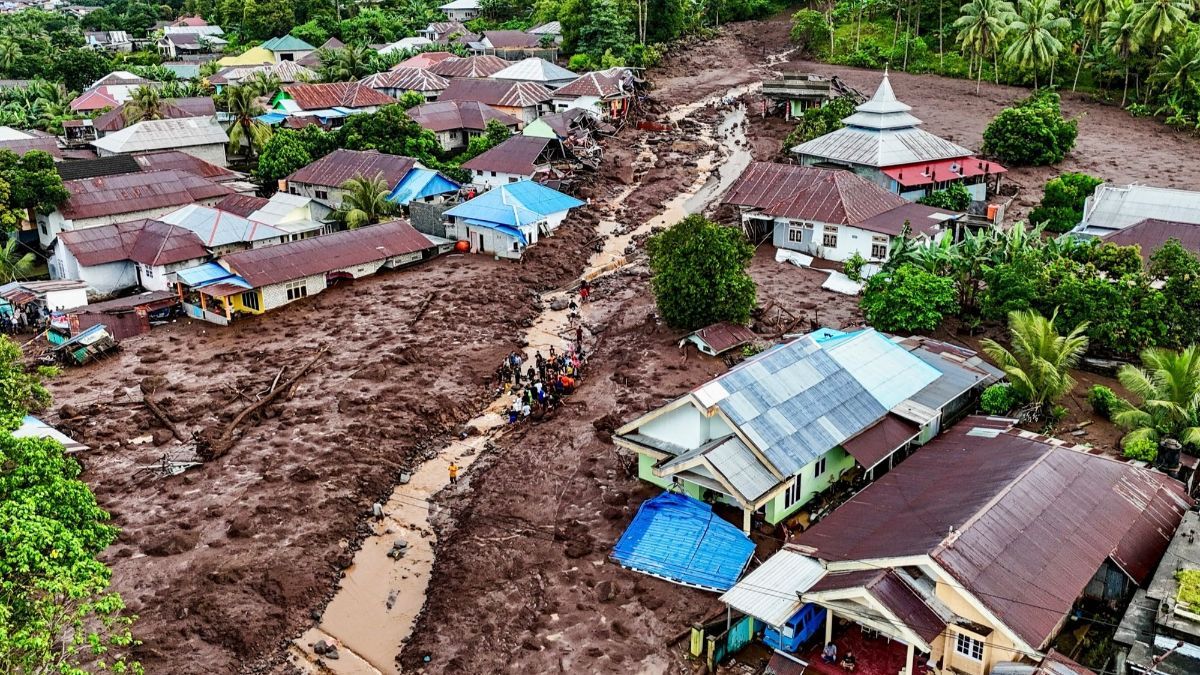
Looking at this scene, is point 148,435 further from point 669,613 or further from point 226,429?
point 669,613

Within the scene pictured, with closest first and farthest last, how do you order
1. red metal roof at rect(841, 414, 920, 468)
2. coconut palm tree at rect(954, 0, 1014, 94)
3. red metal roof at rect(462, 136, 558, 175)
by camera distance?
red metal roof at rect(841, 414, 920, 468)
red metal roof at rect(462, 136, 558, 175)
coconut palm tree at rect(954, 0, 1014, 94)

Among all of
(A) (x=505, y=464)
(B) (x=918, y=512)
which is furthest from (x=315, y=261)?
(B) (x=918, y=512)

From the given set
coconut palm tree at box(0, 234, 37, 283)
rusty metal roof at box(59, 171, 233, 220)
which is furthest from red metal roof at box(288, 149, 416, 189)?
coconut palm tree at box(0, 234, 37, 283)

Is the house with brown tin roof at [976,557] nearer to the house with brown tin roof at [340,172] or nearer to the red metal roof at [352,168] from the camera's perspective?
the red metal roof at [352,168]

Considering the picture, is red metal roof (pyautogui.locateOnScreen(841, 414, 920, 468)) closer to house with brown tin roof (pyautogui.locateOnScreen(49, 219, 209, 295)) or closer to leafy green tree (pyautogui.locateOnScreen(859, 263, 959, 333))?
leafy green tree (pyautogui.locateOnScreen(859, 263, 959, 333))

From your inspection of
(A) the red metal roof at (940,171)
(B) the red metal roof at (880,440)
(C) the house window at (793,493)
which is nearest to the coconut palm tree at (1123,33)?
(A) the red metal roof at (940,171)

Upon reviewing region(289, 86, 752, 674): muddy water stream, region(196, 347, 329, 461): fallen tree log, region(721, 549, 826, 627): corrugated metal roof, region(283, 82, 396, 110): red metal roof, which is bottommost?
region(289, 86, 752, 674): muddy water stream

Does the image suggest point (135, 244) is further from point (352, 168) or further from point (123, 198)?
point (352, 168)
